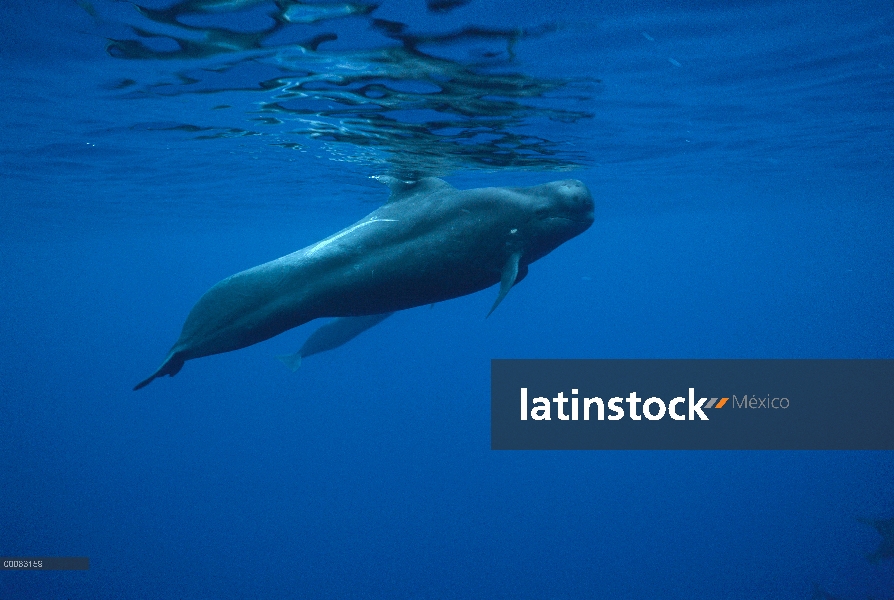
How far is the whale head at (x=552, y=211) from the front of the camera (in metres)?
5.35

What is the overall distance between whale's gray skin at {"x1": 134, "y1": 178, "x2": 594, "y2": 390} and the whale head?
0.03 ft

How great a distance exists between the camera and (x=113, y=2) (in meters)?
6.29

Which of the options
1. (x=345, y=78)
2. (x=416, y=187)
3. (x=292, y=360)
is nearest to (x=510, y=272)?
(x=416, y=187)

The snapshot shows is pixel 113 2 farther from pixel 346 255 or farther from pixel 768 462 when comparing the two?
pixel 768 462

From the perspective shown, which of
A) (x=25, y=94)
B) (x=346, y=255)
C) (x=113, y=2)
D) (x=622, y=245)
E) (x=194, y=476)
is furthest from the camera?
(x=622, y=245)

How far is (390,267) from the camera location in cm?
512

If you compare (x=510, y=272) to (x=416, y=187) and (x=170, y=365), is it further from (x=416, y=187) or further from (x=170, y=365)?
(x=170, y=365)

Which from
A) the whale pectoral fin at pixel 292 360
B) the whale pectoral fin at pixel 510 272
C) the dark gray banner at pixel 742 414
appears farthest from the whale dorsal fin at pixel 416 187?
the dark gray banner at pixel 742 414

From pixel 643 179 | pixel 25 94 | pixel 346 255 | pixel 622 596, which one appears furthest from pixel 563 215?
pixel 622 596

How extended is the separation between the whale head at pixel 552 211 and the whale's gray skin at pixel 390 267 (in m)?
0.01

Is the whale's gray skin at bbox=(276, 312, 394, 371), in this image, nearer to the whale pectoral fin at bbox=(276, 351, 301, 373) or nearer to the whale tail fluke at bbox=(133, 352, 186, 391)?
the whale pectoral fin at bbox=(276, 351, 301, 373)

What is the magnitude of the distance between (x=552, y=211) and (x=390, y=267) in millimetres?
1712

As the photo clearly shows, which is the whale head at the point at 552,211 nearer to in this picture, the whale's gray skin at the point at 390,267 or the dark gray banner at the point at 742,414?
the whale's gray skin at the point at 390,267

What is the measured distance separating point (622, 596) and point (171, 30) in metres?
31.9
